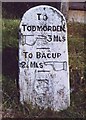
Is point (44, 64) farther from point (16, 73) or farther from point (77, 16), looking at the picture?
point (77, 16)

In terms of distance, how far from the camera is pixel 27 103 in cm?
566

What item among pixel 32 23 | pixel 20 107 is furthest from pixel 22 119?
pixel 32 23

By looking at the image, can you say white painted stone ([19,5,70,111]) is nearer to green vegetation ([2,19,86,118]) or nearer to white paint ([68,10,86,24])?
green vegetation ([2,19,86,118])

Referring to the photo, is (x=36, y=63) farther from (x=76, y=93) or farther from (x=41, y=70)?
(x=76, y=93)

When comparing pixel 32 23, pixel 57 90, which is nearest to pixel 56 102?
pixel 57 90

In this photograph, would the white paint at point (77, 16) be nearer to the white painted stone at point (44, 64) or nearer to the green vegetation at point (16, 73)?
the green vegetation at point (16, 73)

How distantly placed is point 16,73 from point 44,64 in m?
0.71

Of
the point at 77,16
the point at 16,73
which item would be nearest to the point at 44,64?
the point at 16,73

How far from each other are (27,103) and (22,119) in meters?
0.24

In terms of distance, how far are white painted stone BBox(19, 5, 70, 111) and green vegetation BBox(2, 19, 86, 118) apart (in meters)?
0.12

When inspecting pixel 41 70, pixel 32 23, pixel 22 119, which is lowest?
pixel 22 119

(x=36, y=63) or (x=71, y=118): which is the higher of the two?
(x=36, y=63)

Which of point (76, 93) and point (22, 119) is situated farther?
point (76, 93)

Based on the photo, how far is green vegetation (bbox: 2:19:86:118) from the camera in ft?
18.5
